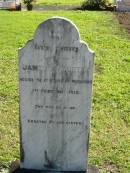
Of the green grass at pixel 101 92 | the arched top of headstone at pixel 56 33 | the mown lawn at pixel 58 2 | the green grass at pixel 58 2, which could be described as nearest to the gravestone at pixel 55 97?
the arched top of headstone at pixel 56 33

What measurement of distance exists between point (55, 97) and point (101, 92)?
12.8 feet

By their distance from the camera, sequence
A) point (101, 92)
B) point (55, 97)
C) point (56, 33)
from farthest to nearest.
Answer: point (101, 92) → point (55, 97) → point (56, 33)

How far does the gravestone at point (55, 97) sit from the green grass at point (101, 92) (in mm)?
845

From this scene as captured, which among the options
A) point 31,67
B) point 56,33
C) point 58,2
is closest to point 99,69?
point 31,67

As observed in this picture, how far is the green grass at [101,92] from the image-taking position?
282 inches

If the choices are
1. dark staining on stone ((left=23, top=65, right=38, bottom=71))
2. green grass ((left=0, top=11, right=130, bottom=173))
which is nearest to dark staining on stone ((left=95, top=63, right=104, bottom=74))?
green grass ((left=0, top=11, right=130, bottom=173))

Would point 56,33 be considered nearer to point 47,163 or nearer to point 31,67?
point 31,67

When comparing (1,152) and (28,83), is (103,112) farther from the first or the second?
(28,83)

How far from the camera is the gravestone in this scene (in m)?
5.46

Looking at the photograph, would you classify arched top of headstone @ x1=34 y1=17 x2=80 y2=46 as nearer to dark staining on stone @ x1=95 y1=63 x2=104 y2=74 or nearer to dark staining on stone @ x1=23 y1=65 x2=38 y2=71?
dark staining on stone @ x1=23 y1=65 x2=38 y2=71

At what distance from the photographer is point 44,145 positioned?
6.07 m

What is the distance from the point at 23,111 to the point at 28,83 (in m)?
0.39

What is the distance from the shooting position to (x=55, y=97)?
5.74 meters

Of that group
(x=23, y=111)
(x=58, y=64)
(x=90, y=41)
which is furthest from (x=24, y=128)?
(x=90, y=41)
